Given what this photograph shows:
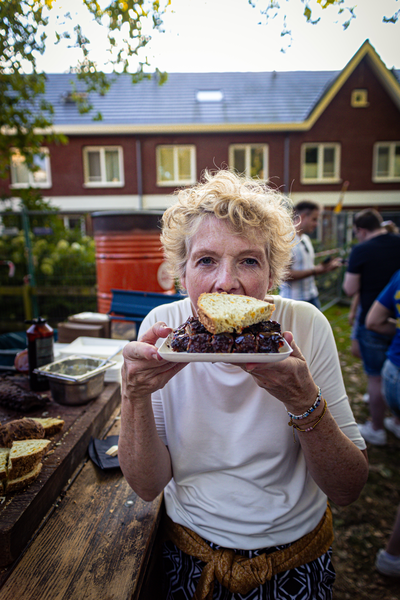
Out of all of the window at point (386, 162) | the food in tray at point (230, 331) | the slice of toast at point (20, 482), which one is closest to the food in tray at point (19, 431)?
the slice of toast at point (20, 482)

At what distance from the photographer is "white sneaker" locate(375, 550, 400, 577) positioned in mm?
2438

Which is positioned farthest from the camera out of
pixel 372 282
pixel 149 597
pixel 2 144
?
pixel 2 144

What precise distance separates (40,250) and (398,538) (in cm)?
758

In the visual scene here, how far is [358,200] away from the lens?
18.1m

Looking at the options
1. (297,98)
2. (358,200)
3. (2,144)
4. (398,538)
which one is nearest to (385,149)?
(358,200)

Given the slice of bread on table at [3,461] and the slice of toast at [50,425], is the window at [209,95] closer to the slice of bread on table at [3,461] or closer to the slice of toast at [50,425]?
the slice of toast at [50,425]

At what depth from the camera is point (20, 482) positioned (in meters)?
1.34

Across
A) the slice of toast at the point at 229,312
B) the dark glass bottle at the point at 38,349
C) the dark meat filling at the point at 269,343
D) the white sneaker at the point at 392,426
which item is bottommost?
the white sneaker at the point at 392,426

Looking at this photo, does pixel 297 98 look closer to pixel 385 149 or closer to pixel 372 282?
pixel 385 149

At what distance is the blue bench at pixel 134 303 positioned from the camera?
3.41 meters

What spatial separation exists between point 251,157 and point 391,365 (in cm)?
1647

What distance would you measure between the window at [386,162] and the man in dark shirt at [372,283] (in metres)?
15.9

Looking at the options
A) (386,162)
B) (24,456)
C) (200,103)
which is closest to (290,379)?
(24,456)

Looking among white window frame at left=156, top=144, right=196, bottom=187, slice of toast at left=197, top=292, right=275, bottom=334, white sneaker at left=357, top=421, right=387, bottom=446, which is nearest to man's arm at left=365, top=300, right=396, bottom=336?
white sneaker at left=357, top=421, right=387, bottom=446
